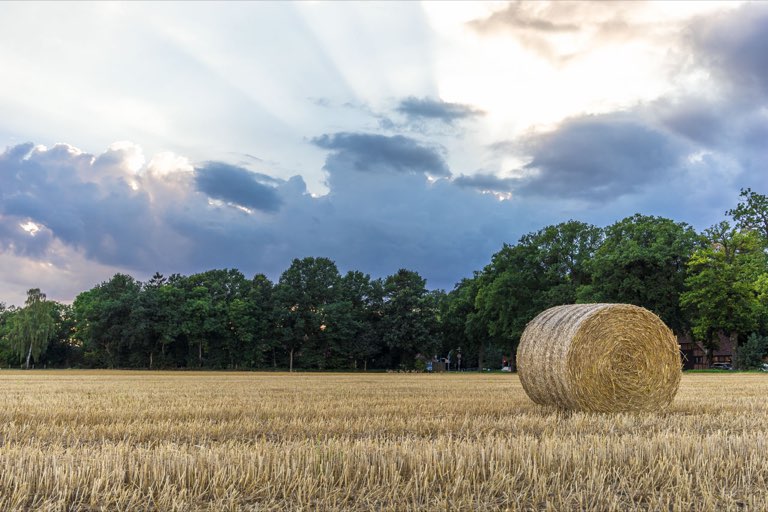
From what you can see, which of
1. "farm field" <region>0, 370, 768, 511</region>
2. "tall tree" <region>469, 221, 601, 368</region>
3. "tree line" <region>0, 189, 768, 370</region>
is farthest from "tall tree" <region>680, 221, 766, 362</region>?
"farm field" <region>0, 370, 768, 511</region>

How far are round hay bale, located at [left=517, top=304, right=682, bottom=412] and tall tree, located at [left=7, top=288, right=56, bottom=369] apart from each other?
77.4 m

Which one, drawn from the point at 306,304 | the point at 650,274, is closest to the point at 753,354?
the point at 650,274

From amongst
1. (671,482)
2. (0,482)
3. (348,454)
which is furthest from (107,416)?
→ (671,482)

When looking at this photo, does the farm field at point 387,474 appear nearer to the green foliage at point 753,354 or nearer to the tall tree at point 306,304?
the green foliage at point 753,354

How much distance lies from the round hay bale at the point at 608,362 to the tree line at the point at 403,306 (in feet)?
121

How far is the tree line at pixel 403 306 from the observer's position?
46.6m

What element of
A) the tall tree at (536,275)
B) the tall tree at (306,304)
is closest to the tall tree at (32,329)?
the tall tree at (306,304)

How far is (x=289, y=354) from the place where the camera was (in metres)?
66.1

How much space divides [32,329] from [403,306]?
46245 millimetres

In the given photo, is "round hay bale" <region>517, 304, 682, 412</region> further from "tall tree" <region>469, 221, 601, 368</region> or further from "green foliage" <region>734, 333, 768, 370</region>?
"tall tree" <region>469, 221, 601, 368</region>

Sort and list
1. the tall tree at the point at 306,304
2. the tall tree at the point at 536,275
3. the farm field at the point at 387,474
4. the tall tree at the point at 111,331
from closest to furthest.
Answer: the farm field at the point at 387,474, the tall tree at the point at 536,275, the tall tree at the point at 306,304, the tall tree at the point at 111,331

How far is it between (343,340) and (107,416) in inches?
2175

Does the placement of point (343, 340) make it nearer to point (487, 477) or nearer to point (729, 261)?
point (729, 261)

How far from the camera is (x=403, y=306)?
67.3 metres
